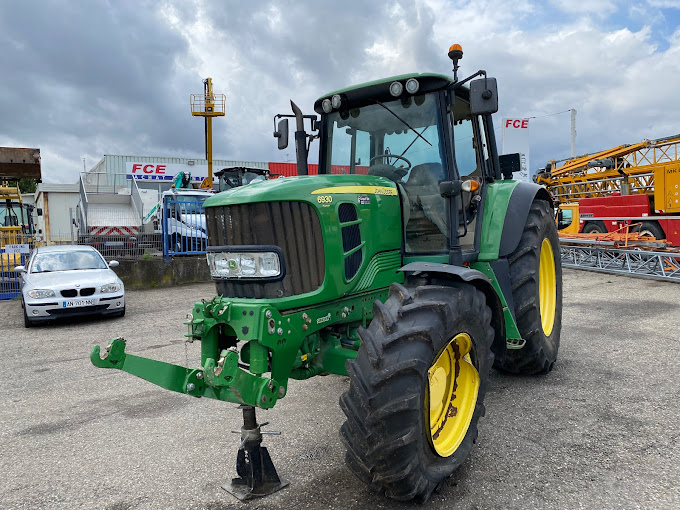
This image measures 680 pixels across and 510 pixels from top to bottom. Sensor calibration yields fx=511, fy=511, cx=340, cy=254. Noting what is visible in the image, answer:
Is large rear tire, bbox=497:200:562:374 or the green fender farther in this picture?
large rear tire, bbox=497:200:562:374

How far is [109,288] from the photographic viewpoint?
8.39 m

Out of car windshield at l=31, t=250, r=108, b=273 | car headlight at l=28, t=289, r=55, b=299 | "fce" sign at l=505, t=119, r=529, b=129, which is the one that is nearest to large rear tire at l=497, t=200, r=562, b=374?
car headlight at l=28, t=289, r=55, b=299

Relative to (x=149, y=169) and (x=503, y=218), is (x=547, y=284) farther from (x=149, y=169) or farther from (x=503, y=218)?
(x=149, y=169)

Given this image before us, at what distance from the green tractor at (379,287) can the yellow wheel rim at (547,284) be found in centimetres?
79

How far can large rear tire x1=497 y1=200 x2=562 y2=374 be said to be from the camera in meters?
4.07

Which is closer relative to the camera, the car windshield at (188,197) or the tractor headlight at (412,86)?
the tractor headlight at (412,86)

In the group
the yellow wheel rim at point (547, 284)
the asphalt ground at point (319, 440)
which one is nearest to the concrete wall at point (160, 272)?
the asphalt ground at point (319, 440)

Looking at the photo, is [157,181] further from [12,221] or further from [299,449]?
[299,449]

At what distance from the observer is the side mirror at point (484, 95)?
126 inches

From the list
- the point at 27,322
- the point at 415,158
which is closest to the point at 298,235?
the point at 415,158

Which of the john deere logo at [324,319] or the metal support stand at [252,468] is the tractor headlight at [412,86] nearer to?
the john deere logo at [324,319]

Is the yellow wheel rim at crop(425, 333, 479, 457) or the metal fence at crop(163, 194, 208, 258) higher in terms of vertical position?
the metal fence at crop(163, 194, 208, 258)

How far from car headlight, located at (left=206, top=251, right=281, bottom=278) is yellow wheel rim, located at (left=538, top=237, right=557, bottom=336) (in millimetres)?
3073

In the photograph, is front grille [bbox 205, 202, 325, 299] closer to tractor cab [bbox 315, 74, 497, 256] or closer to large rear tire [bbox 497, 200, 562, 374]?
tractor cab [bbox 315, 74, 497, 256]
